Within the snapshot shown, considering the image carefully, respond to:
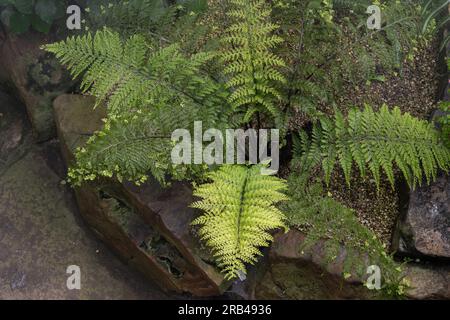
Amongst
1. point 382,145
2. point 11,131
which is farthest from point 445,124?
point 11,131

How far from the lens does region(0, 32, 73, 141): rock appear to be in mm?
4207

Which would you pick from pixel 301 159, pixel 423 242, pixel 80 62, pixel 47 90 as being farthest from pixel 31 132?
pixel 423 242

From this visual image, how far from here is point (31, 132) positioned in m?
4.49

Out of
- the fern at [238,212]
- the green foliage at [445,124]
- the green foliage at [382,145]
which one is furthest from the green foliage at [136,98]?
the green foliage at [445,124]

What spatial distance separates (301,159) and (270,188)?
1.55 ft

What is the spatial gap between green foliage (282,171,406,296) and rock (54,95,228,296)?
0.64 m

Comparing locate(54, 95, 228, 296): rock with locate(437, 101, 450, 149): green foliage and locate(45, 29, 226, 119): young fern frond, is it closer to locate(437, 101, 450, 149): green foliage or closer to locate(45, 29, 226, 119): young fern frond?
locate(45, 29, 226, 119): young fern frond

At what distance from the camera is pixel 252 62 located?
3.37 m

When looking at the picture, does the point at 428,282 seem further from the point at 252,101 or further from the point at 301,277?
the point at 252,101

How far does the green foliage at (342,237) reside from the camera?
3.25 m

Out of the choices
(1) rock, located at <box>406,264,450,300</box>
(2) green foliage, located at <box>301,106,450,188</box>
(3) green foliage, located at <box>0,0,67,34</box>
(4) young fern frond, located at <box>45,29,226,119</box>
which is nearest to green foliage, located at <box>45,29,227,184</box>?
(4) young fern frond, located at <box>45,29,226,119</box>

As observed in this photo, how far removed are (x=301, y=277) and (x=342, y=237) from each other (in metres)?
0.38

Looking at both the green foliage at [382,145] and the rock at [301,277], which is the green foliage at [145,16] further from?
the rock at [301,277]

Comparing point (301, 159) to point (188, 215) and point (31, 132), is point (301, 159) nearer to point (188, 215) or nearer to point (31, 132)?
point (188, 215)
